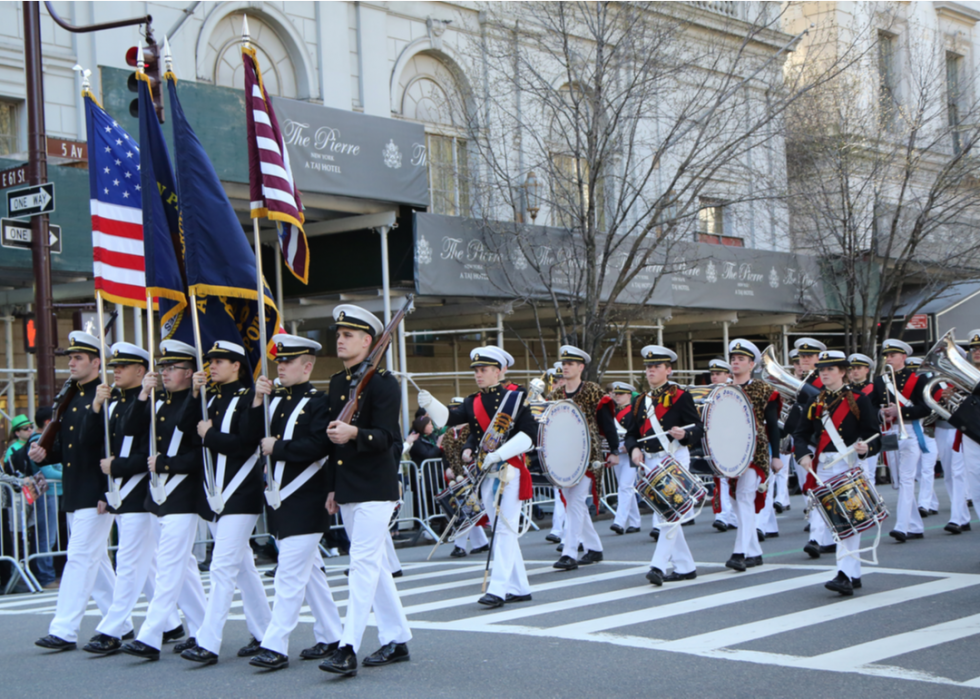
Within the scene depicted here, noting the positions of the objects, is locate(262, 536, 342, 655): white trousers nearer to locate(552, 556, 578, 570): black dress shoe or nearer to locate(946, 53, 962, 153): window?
locate(552, 556, 578, 570): black dress shoe

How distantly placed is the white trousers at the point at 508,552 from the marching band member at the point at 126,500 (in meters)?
2.42

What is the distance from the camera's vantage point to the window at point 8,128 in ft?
57.1

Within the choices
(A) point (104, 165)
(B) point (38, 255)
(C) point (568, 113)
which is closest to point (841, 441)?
(A) point (104, 165)

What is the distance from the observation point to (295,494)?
7031 mm

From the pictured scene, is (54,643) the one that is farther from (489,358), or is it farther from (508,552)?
(489,358)

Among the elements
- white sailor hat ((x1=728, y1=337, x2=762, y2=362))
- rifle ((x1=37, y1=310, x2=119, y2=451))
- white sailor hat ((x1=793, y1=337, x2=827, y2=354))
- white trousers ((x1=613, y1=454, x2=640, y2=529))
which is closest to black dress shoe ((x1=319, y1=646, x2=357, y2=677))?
rifle ((x1=37, y1=310, x2=119, y2=451))

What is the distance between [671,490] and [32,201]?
745cm

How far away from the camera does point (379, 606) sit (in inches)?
273

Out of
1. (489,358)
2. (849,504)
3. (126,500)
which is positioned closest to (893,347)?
(849,504)

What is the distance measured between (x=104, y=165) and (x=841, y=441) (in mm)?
6513

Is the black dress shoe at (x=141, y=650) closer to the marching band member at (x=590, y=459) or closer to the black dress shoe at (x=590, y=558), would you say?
the marching band member at (x=590, y=459)

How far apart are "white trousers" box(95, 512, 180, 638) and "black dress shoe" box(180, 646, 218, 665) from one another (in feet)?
2.79

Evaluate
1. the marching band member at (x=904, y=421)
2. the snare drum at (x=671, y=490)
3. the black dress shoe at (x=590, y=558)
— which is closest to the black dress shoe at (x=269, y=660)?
the snare drum at (x=671, y=490)

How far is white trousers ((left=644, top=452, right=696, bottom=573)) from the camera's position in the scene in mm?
9734
